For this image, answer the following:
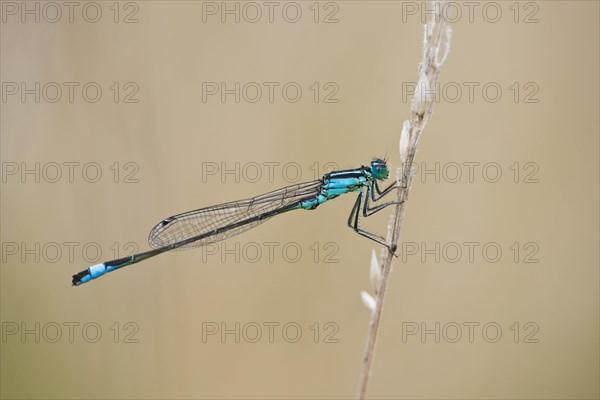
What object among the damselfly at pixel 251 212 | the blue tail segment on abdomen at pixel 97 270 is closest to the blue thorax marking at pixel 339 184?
the damselfly at pixel 251 212

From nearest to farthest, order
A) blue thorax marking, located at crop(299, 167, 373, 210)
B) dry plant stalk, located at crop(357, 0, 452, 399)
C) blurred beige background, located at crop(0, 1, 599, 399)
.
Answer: dry plant stalk, located at crop(357, 0, 452, 399)
blue thorax marking, located at crop(299, 167, 373, 210)
blurred beige background, located at crop(0, 1, 599, 399)

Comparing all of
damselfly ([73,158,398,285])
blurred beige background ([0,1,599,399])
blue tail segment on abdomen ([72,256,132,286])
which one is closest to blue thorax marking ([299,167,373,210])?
damselfly ([73,158,398,285])

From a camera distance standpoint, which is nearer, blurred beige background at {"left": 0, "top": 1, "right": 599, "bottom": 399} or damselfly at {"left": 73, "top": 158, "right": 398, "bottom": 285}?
damselfly at {"left": 73, "top": 158, "right": 398, "bottom": 285}

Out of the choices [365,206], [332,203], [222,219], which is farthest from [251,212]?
[365,206]

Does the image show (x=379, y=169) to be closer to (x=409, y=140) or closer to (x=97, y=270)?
(x=409, y=140)

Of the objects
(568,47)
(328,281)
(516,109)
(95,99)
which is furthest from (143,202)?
(568,47)

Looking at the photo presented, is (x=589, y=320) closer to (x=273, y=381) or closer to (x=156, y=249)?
(x=273, y=381)

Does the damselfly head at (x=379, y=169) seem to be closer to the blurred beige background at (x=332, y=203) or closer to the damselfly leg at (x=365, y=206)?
the damselfly leg at (x=365, y=206)

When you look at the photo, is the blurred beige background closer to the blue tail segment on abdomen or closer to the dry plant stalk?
the blue tail segment on abdomen
